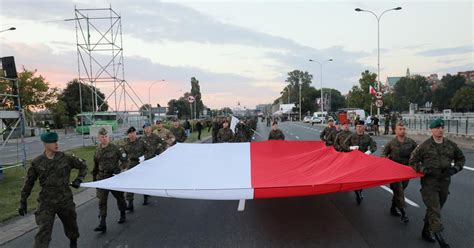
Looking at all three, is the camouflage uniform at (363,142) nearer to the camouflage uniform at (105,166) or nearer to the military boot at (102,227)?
the camouflage uniform at (105,166)

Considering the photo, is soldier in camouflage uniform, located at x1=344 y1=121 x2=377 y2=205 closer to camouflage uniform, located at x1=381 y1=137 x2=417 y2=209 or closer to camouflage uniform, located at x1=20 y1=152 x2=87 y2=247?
camouflage uniform, located at x1=381 y1=137 x2=417 y2=209

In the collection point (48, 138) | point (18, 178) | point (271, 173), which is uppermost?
point (48, 138)

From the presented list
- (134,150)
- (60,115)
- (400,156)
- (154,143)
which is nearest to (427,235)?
(400,156)

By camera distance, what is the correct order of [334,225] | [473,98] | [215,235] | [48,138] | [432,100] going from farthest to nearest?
[432,100] → [473,98] → [334,225] → [215,235] → [48,138]

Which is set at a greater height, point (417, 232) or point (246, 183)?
point (246, 183)

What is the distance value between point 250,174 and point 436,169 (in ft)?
9.82

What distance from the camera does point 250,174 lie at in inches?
281

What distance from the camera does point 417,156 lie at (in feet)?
19.9

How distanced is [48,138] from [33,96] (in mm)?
54926

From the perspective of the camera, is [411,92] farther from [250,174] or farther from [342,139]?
[250,174]

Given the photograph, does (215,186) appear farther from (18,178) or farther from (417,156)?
(18,178)

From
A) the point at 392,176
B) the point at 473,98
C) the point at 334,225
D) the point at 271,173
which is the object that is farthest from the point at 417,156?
the point at 473,98

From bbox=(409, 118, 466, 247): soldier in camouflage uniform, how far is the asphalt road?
18.8 inches

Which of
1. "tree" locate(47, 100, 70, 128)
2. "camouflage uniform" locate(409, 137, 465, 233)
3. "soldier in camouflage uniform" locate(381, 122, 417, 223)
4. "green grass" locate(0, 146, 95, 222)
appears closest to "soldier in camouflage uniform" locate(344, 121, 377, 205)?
"soldier in camouflage uniform" locate(381, 122, 417, 223)
